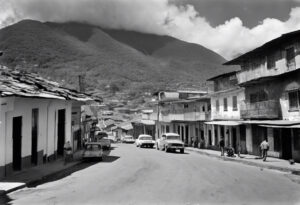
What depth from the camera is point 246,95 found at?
33500mm

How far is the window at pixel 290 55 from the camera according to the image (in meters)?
26.6

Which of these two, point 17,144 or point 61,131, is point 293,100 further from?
point 17,144

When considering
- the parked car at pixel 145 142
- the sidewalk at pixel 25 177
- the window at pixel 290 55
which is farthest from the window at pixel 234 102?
the sidewalk at pixel 25 177

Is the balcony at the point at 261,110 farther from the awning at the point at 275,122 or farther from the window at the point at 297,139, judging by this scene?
the window at the point at 297,139

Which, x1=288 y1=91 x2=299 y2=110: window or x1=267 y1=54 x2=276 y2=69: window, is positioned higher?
x1=267 y1=54 x2=276 y2=69: window

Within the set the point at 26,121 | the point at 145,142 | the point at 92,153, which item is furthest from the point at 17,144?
the point at 145,142

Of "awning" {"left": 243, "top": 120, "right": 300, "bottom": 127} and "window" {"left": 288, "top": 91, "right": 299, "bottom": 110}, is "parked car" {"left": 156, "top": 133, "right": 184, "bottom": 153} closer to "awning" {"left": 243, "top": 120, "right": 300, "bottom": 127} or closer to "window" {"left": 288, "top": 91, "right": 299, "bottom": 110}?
"awning" {"left": 243, "top": 120, "right": 300, "bottom": 127}

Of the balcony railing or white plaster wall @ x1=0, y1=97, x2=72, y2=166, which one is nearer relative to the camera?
white plaster wall @ x1=0, y1=97, x2=72, y2=166

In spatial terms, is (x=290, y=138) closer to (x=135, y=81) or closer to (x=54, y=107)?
(x=54, y=107)

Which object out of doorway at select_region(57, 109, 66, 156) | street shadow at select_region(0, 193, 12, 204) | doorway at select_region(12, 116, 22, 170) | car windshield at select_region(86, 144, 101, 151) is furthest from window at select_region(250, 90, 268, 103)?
street shadow at select_region(0, 193, 12, 204)

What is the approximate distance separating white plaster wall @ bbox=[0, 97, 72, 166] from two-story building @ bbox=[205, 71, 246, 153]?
16.8 meters

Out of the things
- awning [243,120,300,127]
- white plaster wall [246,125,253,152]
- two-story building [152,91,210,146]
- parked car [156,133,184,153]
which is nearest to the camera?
awning [243,120,300,127]

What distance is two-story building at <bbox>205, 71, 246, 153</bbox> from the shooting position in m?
35.2

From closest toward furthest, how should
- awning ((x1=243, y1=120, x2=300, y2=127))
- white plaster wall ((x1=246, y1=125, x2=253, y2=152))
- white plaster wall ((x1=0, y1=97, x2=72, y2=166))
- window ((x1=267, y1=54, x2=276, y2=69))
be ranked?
1. white plaster wall ((x1=0, y1=97, x2=72, y2=166))
2. awning ((x1=243, y1=120, x2=300, y2=127))
3. window ((x1=267, y1=54, x2=276, y2=69))
4. white plaster wall ((x1=246, y1=125, x2=253, y2=152))
